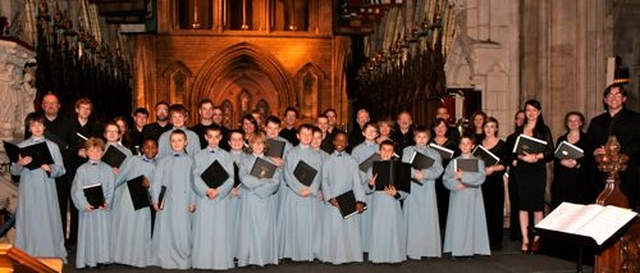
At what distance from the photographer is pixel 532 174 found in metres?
8.96

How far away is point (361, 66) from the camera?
84.1ft

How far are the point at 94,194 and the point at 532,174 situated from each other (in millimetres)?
4669

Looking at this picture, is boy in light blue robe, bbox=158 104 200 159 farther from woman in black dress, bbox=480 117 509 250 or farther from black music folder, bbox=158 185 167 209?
woman in black dress, bbox=480 117 509 250

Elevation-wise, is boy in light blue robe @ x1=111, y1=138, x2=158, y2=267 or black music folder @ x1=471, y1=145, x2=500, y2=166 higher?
black music folder @ x1=471, y1=145, x2=500, y2=166

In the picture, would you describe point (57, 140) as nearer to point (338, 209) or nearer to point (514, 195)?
point (338, 209)

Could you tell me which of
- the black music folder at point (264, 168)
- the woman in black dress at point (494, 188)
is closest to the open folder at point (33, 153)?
the black music folder at point (264, 168)

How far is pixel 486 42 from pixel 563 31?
141 centimetres

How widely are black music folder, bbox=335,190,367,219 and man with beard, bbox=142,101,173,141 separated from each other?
257 centimetres

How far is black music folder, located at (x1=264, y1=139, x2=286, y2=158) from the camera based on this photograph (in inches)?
344

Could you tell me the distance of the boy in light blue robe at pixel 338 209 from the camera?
8445mm

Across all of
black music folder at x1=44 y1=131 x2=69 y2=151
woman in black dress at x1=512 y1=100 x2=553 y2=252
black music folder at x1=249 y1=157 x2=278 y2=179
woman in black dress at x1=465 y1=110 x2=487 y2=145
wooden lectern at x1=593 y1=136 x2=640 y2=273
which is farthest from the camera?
woman in black dress at x1=465 y1=110 x2=487 y2=145

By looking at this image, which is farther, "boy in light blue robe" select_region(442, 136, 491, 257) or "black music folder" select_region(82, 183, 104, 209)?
"boy in light blue robe" select_region(442, 136, 491, 257)

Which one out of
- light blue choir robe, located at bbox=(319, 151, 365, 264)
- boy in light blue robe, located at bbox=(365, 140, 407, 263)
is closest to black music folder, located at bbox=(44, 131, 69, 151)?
light blue choir robe, located at bbox=(319, 151, 365, 264)

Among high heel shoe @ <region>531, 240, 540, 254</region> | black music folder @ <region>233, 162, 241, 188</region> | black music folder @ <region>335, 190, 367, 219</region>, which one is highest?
black music folder @ <region>233, 162, 241, 188</region>
